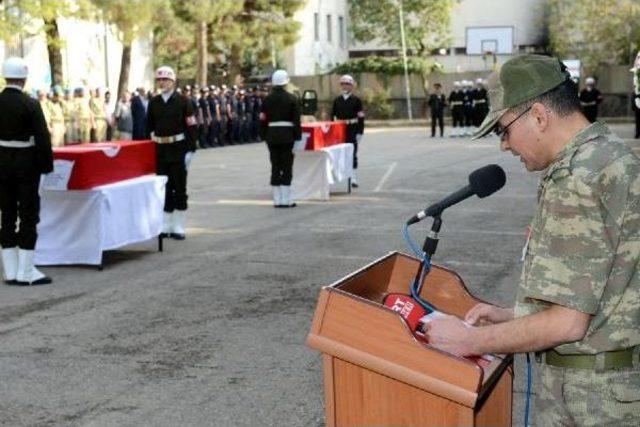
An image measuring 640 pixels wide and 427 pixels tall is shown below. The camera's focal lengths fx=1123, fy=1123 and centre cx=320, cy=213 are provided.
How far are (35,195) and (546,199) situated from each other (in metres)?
8.00

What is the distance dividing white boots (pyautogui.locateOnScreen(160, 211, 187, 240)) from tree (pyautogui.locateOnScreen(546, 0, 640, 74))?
38619 millimetres

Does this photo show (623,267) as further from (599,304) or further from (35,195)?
(35,195)

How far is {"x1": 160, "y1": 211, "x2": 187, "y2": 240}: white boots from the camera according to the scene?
1307cm

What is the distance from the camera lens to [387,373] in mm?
2877

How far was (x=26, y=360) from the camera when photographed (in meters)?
7.30

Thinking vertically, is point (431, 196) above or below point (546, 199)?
below

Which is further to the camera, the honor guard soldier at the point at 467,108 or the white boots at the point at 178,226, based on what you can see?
the honor guard soldier at the point at 467,108

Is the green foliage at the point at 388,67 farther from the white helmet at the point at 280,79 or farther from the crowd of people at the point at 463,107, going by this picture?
the white helmet at the point at 280,79

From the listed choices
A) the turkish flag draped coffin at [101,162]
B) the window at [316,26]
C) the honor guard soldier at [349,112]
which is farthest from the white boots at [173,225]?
the window at [316,26]

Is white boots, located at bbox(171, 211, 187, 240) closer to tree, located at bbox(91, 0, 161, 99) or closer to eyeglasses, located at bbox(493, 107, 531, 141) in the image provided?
eyeglasses, located at bbox(493, 107, 531, 141)

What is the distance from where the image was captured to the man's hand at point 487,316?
322 centimetres

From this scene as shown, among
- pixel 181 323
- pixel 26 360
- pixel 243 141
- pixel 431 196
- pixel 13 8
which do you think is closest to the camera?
pixel 26 360

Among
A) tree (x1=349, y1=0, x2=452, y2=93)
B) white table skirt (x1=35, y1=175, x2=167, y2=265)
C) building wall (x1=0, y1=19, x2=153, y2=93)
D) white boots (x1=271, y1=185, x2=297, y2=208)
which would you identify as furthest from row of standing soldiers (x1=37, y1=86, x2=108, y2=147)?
tree (x1=349, y1=0, x2=452, y2=93)

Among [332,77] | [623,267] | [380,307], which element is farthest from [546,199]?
[332,77]
